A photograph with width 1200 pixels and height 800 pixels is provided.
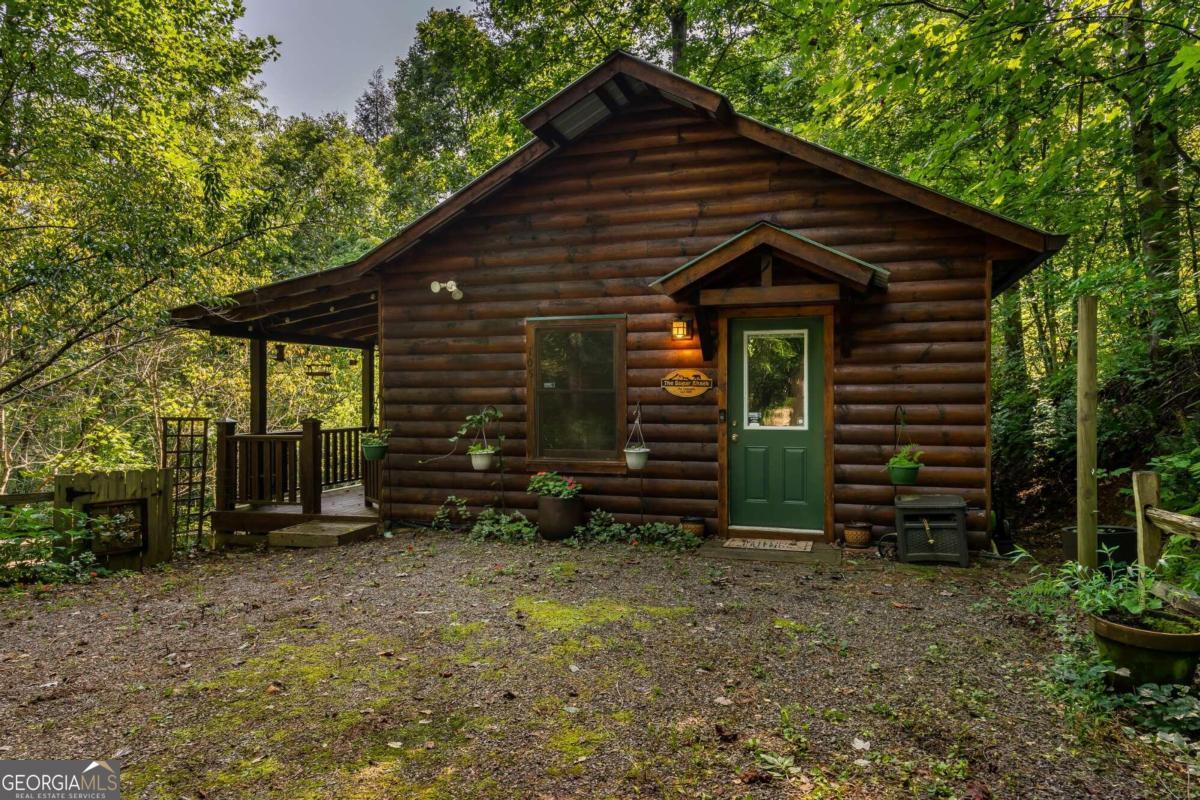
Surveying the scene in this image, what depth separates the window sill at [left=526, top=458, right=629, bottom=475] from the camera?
267 inches

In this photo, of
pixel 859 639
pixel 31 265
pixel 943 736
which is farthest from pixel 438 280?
pixel 943 736

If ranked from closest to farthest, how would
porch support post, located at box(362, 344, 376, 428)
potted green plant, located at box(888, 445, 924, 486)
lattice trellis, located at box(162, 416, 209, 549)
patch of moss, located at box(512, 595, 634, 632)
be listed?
patch of moss, located at box(512, 595, 634, 632)
potted green plant, located at box(888, 445, 924, 486)
lattice trellis, located at box(162, 416, 209, 549)
porch support post, located at box(362, 344, 376, 428)

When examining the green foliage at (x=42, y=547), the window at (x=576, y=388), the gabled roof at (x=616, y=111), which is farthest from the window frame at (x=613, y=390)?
the green foliage at (x=42, y=547)

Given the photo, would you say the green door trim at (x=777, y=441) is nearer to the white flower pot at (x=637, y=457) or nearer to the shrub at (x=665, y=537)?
the shrub at (x=665, y=537)

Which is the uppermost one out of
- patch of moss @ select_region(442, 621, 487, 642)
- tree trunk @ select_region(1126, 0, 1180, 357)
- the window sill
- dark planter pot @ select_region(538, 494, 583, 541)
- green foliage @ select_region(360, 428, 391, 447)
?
tree trunk @ select_region(1126, 0, 1180, 357)

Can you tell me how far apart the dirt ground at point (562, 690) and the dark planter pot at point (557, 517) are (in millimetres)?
1430

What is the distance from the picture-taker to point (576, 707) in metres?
2.89

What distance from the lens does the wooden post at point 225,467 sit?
7.55 meters

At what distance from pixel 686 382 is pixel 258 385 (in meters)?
5.76

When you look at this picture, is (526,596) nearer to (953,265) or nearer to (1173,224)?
(953,265)

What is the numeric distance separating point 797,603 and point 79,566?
642cm

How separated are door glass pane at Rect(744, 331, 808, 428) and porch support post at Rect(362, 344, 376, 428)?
699cm

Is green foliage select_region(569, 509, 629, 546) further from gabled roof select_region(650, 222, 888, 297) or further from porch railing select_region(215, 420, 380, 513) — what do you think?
porch railing select_region(215, 420, 380, 513)
